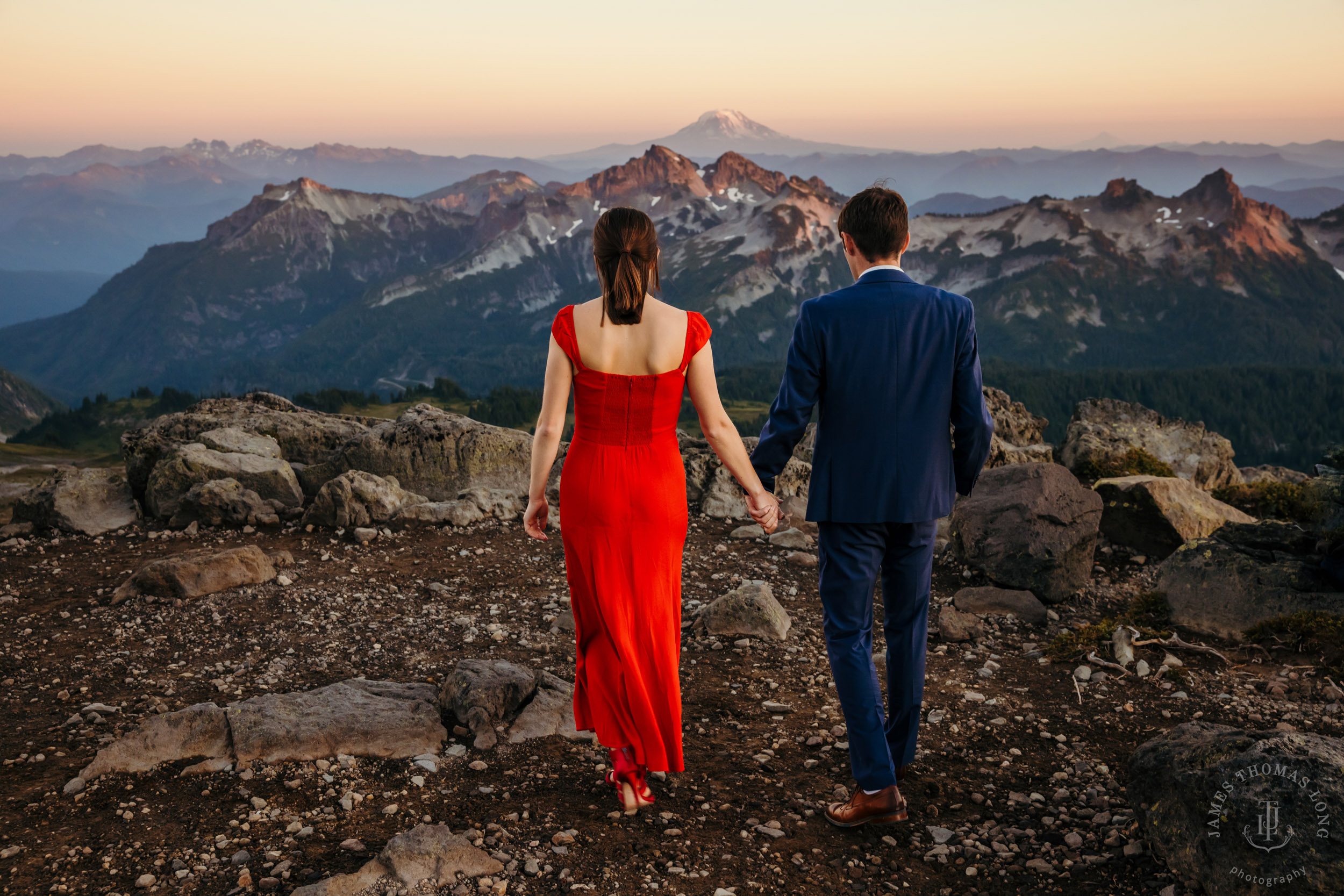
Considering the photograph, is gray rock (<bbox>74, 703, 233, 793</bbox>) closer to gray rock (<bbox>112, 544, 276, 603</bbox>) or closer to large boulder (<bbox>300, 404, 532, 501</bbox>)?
gray rock (<bbox>112, 544, 276, 603</bbox>)

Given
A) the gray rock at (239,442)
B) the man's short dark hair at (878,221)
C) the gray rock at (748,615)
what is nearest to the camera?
the man's short dark hair at (878,221)

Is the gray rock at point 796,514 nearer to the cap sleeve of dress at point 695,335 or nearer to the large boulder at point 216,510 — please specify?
the large boulder at point 216,510

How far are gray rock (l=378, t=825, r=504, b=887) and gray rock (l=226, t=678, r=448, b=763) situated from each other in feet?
4.30

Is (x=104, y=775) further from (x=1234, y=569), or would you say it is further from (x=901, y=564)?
(x=1234, y=569)

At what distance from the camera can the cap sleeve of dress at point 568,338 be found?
5.03m

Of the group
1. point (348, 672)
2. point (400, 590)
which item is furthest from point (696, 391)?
point (400, 590)

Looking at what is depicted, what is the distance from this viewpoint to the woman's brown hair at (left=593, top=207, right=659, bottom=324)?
478 cm

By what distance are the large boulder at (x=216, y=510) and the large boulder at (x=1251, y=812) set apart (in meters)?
11.2

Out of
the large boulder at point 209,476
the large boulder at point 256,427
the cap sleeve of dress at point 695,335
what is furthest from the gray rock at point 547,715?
the large boulder at point 256,427

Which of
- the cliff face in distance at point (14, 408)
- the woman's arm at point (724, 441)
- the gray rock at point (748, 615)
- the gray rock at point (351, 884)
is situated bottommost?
the cliff face in distance at point (14, 408)

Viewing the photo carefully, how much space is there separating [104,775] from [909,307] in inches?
236

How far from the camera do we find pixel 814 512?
504 centimetres

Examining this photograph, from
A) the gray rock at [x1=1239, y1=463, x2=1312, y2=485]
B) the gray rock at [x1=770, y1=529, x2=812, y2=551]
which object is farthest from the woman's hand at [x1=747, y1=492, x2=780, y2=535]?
the gray rock at [x1=1239, y1=463, x2=1312, y2=485]

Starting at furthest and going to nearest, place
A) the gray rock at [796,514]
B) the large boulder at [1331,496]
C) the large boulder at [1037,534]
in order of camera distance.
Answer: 1. the gray rock at [796,514]
2. the large boulder at [1037,534]
3. the large boulder at [1331,496]
